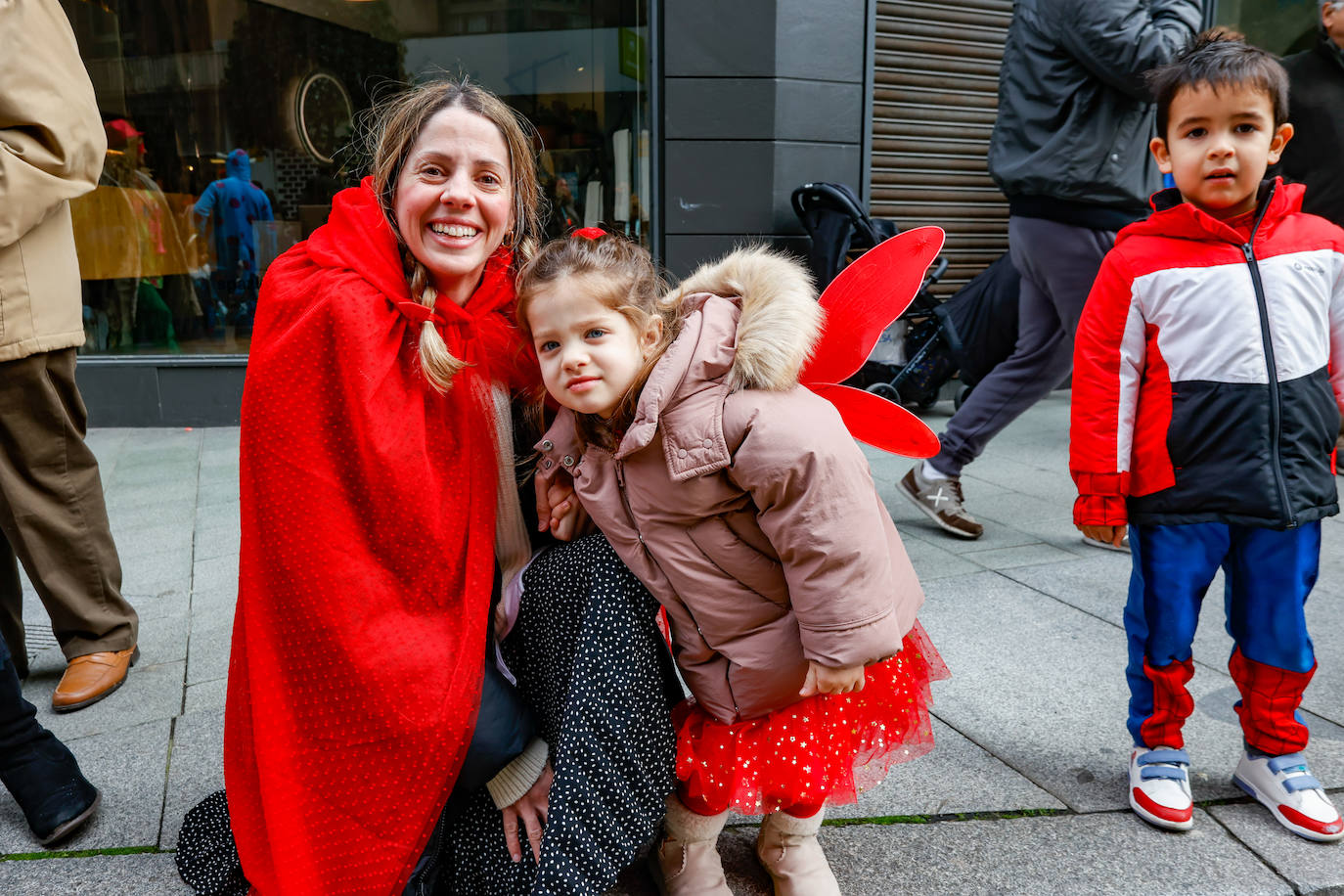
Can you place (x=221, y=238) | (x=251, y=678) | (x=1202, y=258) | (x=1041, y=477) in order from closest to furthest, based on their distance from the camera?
(x=251, y=678)
(x=1202, y=258)
(x=1041, y=477)
(x=221, y=238)

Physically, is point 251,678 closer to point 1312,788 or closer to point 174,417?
point 1312,788

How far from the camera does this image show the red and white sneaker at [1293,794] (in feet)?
6.73

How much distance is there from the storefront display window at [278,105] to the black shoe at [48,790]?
4836mm

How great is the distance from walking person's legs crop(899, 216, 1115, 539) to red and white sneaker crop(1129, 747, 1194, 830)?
175cm

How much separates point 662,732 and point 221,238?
6.15 meters

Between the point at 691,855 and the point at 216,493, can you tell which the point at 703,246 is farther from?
the point at 691,855

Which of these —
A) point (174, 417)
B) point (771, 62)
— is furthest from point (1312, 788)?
point (174, 417)

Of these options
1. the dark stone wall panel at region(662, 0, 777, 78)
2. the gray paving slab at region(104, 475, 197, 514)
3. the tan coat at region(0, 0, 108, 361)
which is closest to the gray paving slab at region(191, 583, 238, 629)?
the tan coat at region(0, 0, 108, 361)

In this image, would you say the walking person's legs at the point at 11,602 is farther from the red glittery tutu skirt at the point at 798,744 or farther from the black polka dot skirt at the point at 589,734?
the red glittery tutu skirt at the point at 798,744

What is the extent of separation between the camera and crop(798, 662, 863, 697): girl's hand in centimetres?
166

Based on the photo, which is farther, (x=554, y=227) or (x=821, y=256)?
(x=554, y=227)

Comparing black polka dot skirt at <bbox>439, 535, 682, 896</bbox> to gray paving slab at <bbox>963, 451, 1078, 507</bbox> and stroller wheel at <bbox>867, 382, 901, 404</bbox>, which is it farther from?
stroller wheel at <bbox>867, 382, 901, 404</bbox>

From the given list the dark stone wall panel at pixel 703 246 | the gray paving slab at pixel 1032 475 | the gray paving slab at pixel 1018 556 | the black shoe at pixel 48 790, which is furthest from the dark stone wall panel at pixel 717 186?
the black shoe at pixel 48 790

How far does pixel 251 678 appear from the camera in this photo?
5.65 ft
